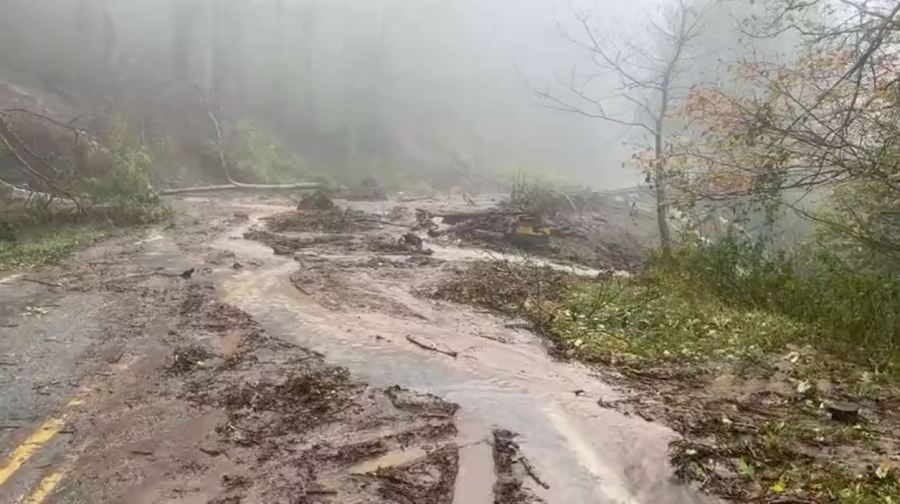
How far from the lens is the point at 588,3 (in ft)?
271

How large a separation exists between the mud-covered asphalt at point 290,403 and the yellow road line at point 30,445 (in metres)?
0.01

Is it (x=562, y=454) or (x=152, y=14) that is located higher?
(x=152, y=14)

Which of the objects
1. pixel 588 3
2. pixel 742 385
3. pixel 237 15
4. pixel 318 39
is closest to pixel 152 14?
pixel 237 15

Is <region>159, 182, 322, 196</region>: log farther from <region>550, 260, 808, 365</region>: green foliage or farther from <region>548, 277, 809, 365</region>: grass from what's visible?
<region>548, 277, 809, 365</region>: grass

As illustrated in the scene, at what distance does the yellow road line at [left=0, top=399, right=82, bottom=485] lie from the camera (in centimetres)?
497

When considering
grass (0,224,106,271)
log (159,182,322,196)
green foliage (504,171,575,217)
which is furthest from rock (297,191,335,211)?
grass (0,224,106,271)

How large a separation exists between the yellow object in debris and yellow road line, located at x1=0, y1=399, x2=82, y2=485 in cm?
1415

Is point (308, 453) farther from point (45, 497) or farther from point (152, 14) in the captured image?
point (152, 14)

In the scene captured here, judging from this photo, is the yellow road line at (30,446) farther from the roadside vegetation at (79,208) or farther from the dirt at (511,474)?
the roadside vegetation at (79,208)

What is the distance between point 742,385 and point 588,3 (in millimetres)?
81655

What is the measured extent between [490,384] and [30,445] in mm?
3917

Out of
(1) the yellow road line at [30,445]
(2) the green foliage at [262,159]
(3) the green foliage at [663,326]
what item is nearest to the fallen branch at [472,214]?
(3) the green foliage at [663,326]

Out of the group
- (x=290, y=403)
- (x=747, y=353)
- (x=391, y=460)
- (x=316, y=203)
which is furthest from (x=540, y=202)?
(x=391, y=460)

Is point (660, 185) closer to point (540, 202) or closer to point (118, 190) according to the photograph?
point (540, 202)
